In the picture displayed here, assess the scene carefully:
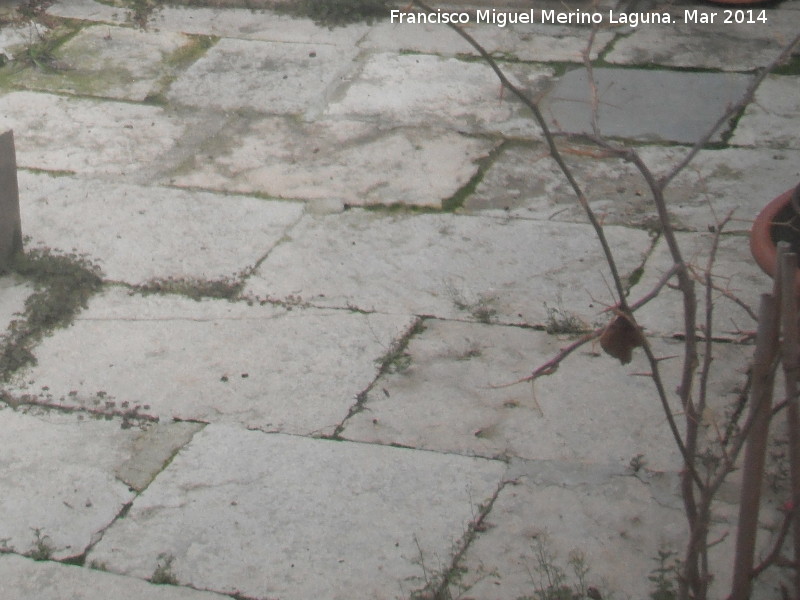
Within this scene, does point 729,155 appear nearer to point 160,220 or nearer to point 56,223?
point 160,220

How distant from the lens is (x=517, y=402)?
2.93 metres

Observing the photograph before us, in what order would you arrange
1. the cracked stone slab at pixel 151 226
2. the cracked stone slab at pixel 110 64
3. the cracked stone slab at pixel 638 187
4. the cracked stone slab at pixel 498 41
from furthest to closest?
the cracked stone slab at pixel 498 41 → the cracked stone slab at pixel 110 64 → the cracked stone slab at pixel 638 187 → the cracked stone slab at pixel 151 226

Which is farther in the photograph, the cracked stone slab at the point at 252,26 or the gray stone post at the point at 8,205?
the cracked stone slab at the point at 252,26

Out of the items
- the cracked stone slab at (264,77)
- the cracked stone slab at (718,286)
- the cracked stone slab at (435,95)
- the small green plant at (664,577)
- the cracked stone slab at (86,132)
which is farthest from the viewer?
the cracked stone slab at (264,77)

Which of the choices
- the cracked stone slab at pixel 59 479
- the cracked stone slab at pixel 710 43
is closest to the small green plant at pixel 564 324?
the cracked stone slab at pixel 59 479

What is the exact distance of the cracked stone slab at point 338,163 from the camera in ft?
13.5

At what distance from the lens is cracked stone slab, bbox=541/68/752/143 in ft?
14.7

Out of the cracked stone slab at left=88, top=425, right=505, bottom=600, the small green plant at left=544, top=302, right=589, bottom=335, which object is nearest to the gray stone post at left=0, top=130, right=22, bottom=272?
the cracked stone slab at left=88, top=425, right=505, bottom=600

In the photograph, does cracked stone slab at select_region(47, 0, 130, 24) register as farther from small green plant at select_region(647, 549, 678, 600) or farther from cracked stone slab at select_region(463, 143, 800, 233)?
small green plant at select_region(647, 549, 678, 600)

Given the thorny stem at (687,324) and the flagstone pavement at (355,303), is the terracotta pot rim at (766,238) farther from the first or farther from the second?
the thorny stem at (687,324)

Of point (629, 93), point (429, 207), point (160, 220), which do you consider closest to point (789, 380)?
point (429, 207)

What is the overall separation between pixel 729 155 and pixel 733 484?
2.03m

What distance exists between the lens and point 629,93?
191 inches

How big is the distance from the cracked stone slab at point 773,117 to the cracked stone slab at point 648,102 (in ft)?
0.32
